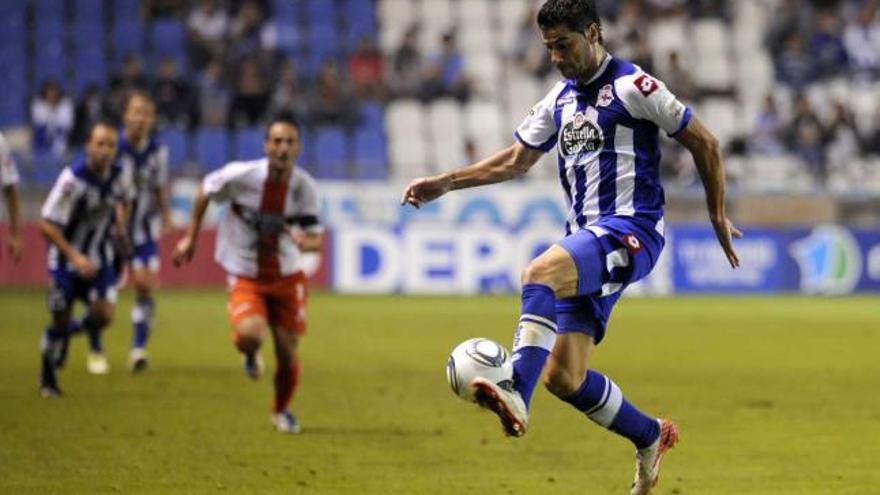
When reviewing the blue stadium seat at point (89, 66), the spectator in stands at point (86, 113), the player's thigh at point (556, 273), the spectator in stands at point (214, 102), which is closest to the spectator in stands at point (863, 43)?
the spectator in stands at point (214, 102)

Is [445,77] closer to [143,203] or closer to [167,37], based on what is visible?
[167,37]

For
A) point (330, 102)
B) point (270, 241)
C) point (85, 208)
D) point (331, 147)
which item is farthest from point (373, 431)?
point (331, 147)

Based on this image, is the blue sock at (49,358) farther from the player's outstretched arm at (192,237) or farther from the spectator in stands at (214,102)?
the spectator in stands at (214,102)

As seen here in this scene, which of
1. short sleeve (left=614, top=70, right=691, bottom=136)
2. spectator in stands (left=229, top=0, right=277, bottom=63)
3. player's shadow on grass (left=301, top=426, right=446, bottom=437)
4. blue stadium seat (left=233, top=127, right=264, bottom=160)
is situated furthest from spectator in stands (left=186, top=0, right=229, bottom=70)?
short sleeve (left=614, top=70, right=691, bottom=136)

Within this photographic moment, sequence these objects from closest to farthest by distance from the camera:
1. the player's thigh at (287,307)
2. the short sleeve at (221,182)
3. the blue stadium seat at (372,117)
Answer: the player's thigh at (287,307)
the short sleeve at (221,182)
the blue stadium seat at (372,117)

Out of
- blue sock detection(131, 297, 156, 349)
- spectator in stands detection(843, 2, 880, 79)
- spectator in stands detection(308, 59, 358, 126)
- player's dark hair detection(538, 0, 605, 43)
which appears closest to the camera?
player's dark hair detection(538, 0, 605, 43)

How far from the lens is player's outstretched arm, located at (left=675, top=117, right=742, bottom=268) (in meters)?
7.96

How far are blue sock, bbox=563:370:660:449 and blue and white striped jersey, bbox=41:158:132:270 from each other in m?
6.68

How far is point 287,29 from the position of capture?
3228 cm

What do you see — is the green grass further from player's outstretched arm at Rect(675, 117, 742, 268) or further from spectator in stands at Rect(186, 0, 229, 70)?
spectator in stands at Rect(186, 0, 229, 70)

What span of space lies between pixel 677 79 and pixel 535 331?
76.3 feet

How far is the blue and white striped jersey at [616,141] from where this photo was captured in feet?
26.2

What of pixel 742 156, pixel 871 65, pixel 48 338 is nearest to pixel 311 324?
pixel 48 338

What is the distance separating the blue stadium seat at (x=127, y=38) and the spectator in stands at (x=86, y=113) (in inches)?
157
